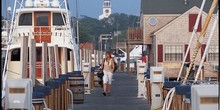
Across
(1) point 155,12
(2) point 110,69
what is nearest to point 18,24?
(2) point 110,69

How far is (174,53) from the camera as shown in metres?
51.3

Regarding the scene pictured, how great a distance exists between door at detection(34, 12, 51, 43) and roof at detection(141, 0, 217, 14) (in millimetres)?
22349

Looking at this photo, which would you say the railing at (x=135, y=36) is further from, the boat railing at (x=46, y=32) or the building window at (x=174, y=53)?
the boat railing at (x=46, y=32)

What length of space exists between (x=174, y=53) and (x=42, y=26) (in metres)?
19.9

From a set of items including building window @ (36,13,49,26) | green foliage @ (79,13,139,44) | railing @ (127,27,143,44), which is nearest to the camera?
building window @ (36,13,49,26)

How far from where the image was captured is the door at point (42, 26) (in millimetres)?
32719

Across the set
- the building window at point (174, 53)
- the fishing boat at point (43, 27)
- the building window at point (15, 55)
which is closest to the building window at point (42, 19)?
the fishing boat at point (43, 27)

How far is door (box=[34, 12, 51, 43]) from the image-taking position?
32719 mm

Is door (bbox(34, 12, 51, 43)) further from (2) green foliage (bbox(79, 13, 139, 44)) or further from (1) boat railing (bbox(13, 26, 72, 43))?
(2) green foliage (bbox(79, 13, 139, 44))

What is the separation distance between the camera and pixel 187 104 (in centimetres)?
1023

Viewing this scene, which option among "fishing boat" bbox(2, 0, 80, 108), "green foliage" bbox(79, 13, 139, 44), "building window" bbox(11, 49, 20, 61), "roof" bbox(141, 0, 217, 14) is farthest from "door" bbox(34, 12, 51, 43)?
"green foliage" bbox(79, 13, 139, 44)

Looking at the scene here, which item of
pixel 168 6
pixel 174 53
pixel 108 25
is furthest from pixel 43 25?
pixel 108 25

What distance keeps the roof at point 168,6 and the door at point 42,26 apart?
22349mm

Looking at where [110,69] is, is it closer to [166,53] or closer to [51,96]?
[51,96]
